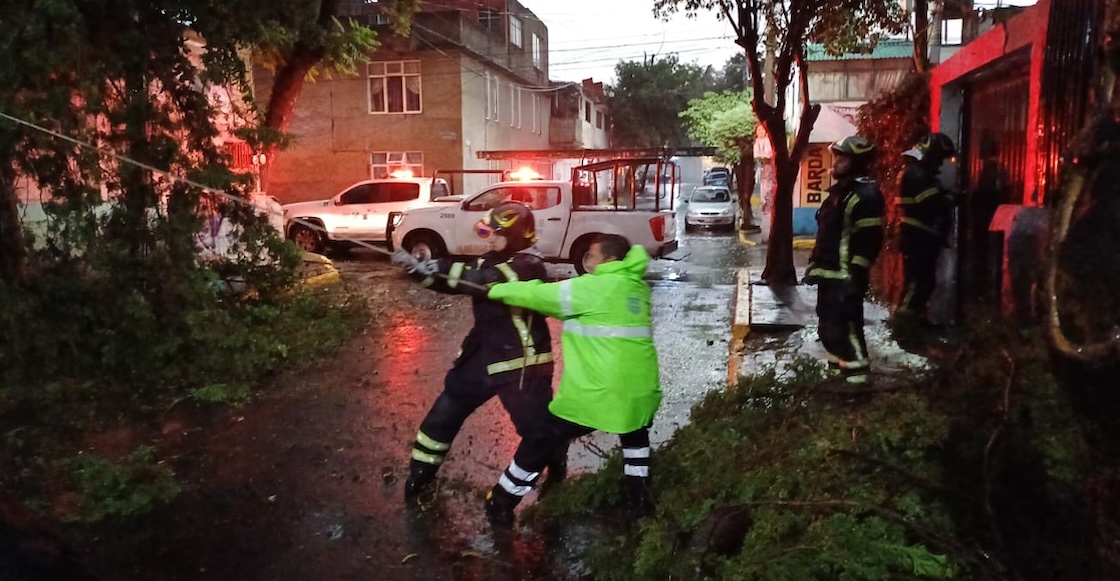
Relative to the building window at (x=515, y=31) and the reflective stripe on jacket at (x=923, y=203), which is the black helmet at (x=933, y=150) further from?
the building window at (x=515, y=31)

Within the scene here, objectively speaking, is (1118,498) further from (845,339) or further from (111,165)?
(111,165)

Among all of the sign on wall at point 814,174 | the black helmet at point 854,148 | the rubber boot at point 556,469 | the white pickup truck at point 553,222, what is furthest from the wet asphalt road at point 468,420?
the sign on wall at point 814,174

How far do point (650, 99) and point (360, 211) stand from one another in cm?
3542

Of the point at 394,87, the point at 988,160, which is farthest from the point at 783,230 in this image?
the point at 394,87

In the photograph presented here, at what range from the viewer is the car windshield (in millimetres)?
27591

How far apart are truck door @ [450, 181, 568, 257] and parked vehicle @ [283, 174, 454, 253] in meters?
2.47

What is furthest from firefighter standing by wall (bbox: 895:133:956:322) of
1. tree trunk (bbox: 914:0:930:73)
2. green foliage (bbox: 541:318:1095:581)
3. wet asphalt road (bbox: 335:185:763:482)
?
tree trunk (bbox: 914:0:930:73)

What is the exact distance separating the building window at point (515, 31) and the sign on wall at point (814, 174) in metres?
14.6

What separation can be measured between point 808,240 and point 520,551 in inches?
692

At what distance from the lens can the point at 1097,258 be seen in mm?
2396

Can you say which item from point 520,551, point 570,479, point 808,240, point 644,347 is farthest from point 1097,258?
point 808,240

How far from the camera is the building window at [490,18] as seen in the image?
32.3 meters

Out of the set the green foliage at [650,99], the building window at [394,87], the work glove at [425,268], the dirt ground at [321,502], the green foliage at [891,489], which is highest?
the green foliage at [650,99]

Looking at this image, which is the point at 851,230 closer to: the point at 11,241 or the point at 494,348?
the point at 494,348
